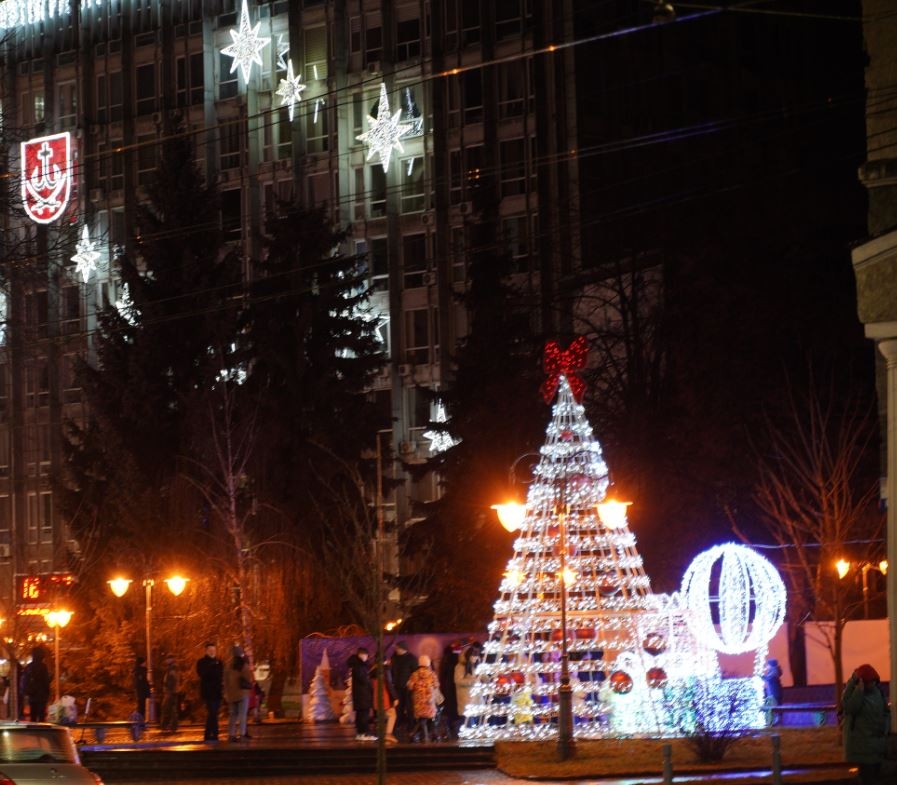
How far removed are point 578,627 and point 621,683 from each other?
4.05 feet

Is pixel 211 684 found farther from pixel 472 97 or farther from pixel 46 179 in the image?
pixel 472 97

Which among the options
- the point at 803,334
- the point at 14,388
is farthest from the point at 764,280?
the point at 14,388

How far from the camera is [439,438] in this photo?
187 ft

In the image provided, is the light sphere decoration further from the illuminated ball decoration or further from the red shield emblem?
the red shield emblem

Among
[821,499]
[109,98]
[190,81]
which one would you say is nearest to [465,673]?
[821,499]

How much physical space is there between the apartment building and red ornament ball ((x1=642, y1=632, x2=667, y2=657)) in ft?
75.0

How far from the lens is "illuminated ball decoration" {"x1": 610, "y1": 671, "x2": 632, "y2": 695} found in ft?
101

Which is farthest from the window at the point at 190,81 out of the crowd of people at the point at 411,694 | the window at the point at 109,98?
the crowd of people at the point at 411,694

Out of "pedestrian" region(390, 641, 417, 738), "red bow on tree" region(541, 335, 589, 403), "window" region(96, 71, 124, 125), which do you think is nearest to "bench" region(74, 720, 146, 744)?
"pedestrian" region(390, 641, 417, 738)

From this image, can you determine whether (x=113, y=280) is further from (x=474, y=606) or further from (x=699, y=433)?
(x=699, y=433)

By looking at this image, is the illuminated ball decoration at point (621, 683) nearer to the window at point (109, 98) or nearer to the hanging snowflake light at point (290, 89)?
the hanging snowflake light at point (290, 89)

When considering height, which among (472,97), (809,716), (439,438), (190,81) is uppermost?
(190,81)

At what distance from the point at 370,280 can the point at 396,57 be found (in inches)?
320

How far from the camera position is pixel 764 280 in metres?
47.2
